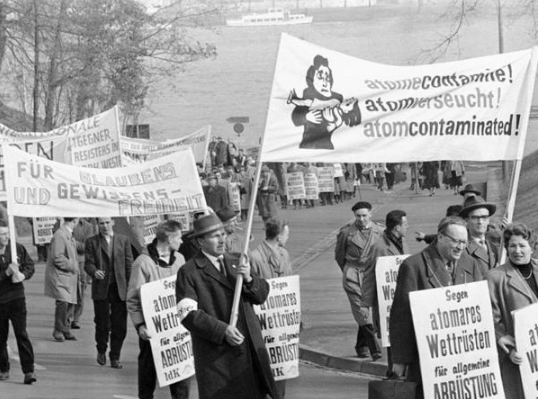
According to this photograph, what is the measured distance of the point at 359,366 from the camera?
13.8 meters

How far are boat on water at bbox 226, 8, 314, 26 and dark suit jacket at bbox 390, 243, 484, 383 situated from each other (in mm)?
109807

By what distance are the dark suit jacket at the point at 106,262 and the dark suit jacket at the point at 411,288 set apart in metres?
5.86

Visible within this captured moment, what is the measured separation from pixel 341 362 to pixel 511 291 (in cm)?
553

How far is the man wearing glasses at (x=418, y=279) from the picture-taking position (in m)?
8.43

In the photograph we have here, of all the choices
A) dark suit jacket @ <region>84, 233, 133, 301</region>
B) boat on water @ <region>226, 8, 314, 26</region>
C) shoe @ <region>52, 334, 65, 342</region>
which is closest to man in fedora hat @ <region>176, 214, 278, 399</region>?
dark suit jacket @ <region>84, 233, 133, 301</region>

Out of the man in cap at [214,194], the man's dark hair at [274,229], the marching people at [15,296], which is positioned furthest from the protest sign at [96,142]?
the man in cap at [214,194]

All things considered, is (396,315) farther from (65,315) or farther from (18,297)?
(65,315)

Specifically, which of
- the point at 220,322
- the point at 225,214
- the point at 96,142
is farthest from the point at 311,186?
the point at 220,322

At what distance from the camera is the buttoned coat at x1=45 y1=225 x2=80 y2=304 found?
53.1 ft

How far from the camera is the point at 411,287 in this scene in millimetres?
8500

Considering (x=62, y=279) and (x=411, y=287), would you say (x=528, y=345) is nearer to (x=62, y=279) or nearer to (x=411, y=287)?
(x=411, y=287)

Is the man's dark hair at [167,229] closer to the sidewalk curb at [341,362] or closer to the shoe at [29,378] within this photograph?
the shoe at [29,378]

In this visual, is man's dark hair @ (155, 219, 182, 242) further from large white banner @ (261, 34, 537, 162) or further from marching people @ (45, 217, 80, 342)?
marching people @ (45, 217, 80, 342)

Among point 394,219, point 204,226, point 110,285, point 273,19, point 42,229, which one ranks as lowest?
point 42,229
